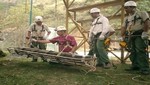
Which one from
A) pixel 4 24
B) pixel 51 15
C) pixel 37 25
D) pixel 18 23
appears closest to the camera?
pixel 37 25

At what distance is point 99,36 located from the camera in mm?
7125

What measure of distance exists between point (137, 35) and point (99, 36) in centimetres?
124

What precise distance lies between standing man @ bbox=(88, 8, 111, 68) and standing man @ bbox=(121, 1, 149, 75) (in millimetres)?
568

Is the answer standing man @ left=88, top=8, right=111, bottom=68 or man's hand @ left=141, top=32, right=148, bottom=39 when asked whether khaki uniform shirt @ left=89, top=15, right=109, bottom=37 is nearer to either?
standing man @ left=88, top=8, right=111, bottom=68

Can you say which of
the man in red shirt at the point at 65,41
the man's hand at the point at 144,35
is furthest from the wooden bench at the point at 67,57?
the man's hand at the point at 144,35

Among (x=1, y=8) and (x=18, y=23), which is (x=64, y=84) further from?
(x=1, y=8)

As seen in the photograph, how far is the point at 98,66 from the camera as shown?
7281 millimetres

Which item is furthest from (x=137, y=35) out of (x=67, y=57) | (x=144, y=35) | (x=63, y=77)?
(x=63, y=77)

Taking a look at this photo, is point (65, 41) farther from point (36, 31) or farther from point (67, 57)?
point (36, 31)

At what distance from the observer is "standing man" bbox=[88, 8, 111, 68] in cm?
695

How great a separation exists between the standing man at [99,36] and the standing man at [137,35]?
57cm

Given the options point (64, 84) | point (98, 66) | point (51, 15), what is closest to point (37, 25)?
point (98, 66)

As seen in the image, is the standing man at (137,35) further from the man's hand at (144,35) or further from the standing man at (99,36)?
the standing man at (99,36)

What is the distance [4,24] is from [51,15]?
7631 mm
